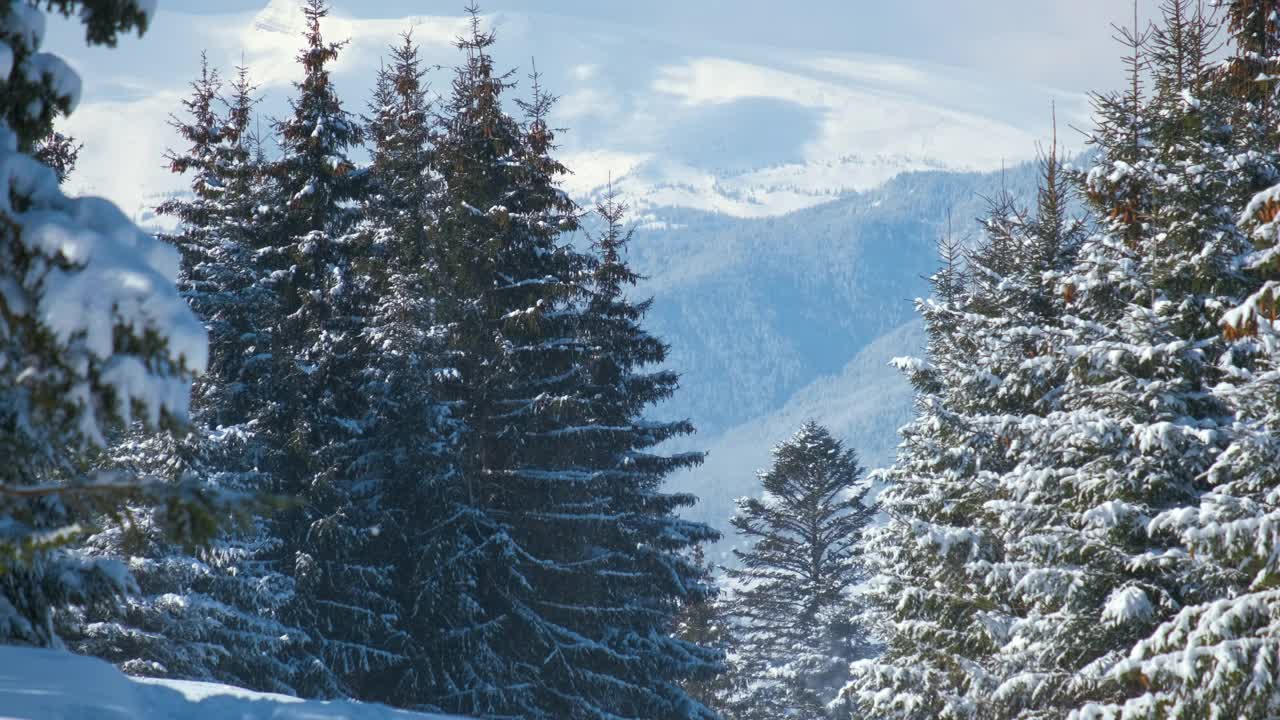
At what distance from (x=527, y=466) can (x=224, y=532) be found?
7701mm

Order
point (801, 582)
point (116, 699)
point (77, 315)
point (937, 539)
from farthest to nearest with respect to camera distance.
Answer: point (801, 582)
point (937, 539)
point (116, 699)
point (77, 315)

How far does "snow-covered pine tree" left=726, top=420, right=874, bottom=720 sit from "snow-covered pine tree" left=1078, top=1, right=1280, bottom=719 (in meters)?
25.5

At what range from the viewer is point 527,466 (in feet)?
71.4

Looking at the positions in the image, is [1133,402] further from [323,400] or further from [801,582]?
[801,582]

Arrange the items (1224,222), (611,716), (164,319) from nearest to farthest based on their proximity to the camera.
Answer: (164,319) < (1224,222) < (611,716)

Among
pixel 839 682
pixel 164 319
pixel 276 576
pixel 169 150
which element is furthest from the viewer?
pixel 839 682

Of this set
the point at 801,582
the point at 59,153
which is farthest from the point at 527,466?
the point at 801,582

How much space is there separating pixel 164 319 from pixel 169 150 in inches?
903

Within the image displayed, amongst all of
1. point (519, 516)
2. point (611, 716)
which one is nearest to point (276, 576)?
point (519, 516)

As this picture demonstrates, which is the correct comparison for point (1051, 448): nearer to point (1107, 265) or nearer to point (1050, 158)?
point (1107, 265)

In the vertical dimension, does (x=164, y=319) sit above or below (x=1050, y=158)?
below

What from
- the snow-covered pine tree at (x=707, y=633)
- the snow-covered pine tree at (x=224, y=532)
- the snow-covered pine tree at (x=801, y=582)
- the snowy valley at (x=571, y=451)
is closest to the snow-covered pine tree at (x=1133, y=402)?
the snowy valley at (x=571, y=451)

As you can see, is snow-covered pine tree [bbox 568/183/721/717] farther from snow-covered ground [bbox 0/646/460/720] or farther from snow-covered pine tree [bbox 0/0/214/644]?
snow-covered pine tree [bbox 0/0/214/644]

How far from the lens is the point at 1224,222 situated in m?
14.2
